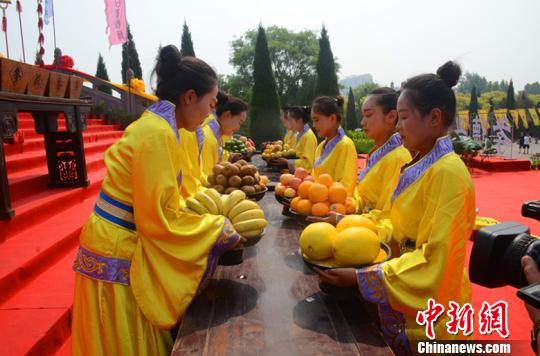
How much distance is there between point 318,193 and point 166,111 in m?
1.13

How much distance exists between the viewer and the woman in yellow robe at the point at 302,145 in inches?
229

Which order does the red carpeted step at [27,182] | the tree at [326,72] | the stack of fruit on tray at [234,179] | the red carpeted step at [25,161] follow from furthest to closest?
the tree at [326,72] → the red carpeted step at [25,161] → the red carpeted step at [27,182] → the stack of fruit on tray at [234,179]

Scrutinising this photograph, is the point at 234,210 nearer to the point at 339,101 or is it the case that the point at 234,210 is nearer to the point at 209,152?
the point at 339,101

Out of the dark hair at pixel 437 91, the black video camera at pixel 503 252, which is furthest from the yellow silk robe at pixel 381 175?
the black video camera at pixel 503 252

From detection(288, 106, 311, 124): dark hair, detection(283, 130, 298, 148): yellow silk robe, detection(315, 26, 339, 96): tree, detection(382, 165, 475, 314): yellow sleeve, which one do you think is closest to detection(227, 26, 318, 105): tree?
detection(315, 26, 339, 96): tree

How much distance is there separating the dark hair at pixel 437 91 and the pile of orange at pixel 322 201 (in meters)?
0.91

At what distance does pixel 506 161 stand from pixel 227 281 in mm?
15990

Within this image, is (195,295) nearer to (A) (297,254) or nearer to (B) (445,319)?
(A) (297,254)

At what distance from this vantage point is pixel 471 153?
1494 centimetres

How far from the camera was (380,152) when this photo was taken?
2711mm

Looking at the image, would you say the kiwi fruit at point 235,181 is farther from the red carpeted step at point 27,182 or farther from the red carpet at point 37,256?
the red carpeted step at point 27,182

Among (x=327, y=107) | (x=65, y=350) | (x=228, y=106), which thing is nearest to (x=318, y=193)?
(x=327, y=107)

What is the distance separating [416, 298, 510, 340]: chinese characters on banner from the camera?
154cm

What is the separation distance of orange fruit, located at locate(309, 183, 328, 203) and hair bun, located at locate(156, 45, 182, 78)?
3.78ft
